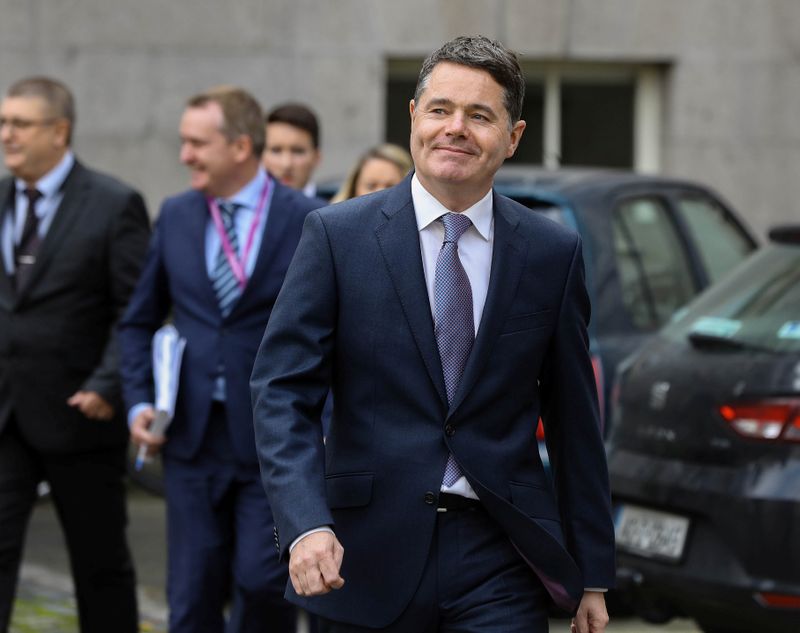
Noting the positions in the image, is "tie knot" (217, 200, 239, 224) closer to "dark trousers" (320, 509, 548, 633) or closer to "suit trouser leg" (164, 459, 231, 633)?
"suit trouser leg" (164, 459, 231, 633)

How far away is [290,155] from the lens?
7.62 metres

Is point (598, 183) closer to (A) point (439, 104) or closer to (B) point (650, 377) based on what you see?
(B) point (650, 377)

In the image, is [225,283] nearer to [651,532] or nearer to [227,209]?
[227,209]

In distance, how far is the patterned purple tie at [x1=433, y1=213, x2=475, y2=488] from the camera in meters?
3.82

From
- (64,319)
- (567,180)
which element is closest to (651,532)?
(567,180)

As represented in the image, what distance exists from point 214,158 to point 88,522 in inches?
55.2

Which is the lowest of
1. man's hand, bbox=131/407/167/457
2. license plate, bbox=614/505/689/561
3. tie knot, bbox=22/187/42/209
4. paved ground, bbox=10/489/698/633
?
paved ground, bbox=10/489/698/633

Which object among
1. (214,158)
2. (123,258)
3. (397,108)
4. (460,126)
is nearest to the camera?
(460,126)

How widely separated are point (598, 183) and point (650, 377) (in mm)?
1601

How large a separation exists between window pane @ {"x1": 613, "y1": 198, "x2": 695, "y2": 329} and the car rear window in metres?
0.89

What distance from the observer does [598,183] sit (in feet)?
25.3

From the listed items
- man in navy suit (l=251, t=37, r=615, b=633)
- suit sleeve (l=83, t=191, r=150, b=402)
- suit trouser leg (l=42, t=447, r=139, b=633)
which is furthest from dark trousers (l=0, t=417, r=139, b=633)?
man in navy suit (l=251, t=37, r=615, b=633)

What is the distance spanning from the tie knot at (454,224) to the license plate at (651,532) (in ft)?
7.78

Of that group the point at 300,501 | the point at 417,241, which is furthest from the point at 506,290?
the point at 300,501
